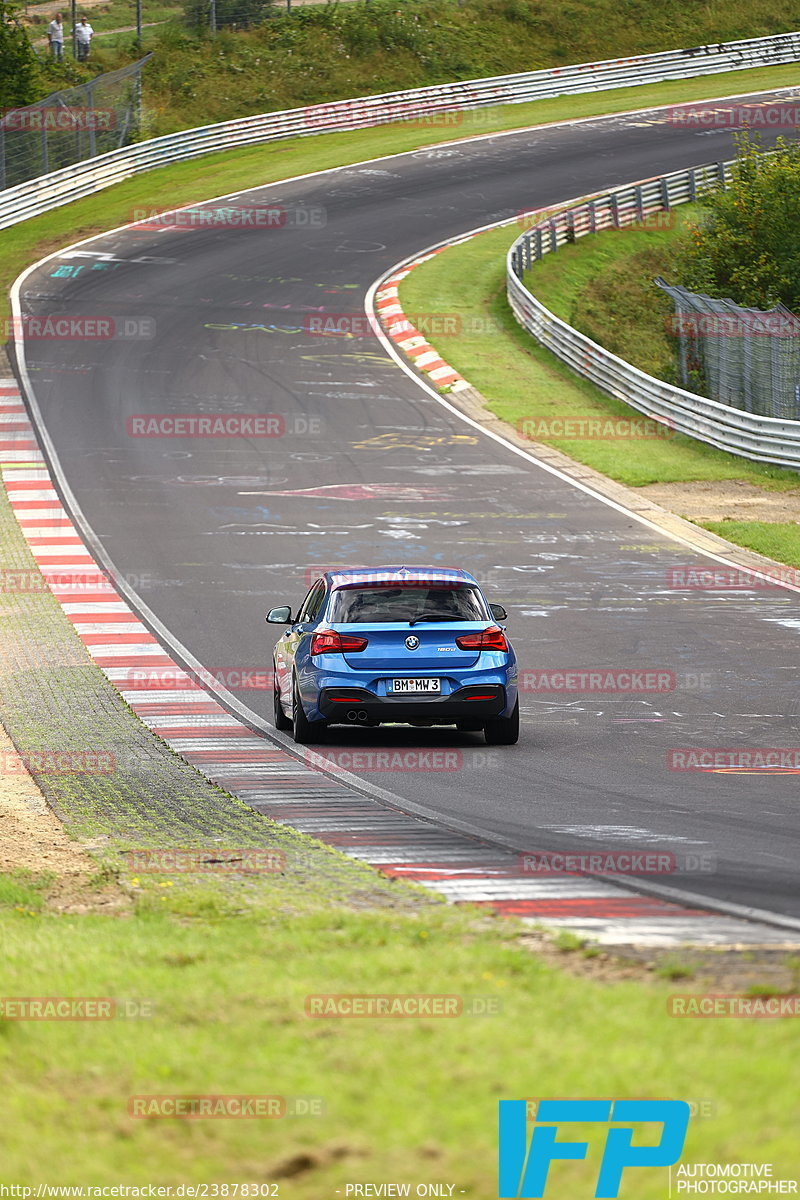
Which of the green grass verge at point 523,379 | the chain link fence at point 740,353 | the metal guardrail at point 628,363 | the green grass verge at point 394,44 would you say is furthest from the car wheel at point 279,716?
→ the green grass verge at point 394,44

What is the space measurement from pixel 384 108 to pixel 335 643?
54095mm

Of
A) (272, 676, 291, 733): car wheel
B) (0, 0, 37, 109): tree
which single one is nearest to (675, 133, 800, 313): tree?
(0, 0, 37, 109): tree

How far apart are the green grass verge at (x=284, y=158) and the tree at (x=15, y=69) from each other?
4557mm

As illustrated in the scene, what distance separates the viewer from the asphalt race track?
10914 mm

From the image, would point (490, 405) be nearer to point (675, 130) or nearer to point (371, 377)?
point (371, 377)

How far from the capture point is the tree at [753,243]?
40.4 m

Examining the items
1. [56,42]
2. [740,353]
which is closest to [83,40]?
[56,42]

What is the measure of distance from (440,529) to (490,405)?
35.9 ft

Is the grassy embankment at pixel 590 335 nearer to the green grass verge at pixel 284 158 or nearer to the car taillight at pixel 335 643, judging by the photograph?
the green grass verge at pixel 284 158

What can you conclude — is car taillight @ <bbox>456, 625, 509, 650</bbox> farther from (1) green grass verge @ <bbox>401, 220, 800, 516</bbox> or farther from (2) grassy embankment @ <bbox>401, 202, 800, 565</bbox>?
(1) green grass verge @ <bbox>401, 220, 800, 516</bbox>

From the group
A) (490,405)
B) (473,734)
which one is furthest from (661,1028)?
(490,405)

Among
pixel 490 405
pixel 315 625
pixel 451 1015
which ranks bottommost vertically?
pixel 490 405

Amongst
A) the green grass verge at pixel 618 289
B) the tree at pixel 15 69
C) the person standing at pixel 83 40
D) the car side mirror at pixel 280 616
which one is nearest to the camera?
the car side mirror at pixel 280 616

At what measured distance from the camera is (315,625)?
1370cm
